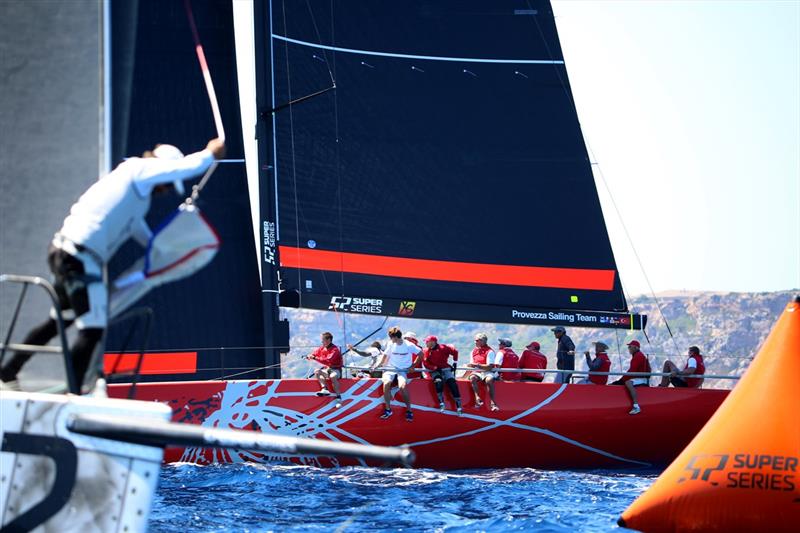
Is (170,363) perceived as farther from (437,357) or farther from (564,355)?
(564,355)

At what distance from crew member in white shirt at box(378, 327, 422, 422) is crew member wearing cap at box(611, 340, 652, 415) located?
2309mm

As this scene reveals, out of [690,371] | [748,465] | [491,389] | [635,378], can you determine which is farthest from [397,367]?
[748,465]

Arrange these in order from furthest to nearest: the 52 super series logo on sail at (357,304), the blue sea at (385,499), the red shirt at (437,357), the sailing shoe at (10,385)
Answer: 1. the 52 super series logo on sail at (357,304)
2. the red shirt at (437,357)
3. the blue sea at (385,499)
4. the sailing shoe at (10,385)

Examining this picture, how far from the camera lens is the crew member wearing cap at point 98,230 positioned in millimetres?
4328

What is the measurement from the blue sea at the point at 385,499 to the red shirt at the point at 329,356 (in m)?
0.98

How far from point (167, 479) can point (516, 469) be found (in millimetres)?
3485

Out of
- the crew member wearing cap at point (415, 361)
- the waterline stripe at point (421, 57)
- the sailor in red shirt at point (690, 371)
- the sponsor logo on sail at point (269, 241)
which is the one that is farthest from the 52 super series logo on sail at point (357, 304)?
the sailor in red shirt at point (690, 371)

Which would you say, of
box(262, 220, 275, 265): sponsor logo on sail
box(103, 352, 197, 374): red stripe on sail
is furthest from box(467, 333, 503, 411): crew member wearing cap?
box(103, 352, 197, 374): red stripe on sail

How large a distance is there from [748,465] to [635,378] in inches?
208

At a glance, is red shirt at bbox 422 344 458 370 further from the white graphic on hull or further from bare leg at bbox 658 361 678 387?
bare leg at bbox 658 361 678 387

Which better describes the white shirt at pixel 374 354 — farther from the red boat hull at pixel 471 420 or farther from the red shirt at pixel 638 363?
the red shirt at pixel 638 363

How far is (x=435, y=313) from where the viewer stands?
1241 cm

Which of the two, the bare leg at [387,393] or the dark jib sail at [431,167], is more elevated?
the dark jib sail at [431,167]

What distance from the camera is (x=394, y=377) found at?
35.9 feet
